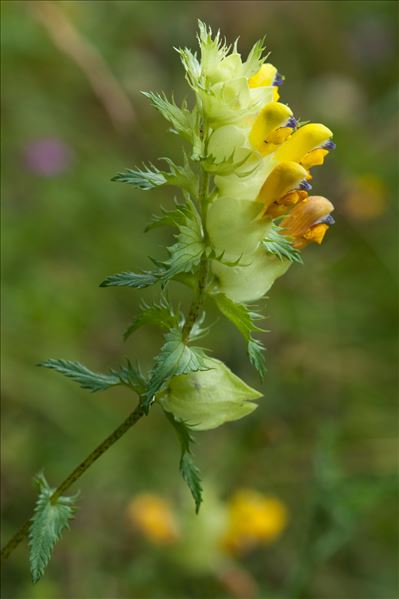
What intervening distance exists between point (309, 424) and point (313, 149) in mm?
2353

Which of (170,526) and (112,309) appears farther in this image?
(112,309)

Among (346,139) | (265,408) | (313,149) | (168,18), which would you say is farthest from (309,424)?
(168,18)

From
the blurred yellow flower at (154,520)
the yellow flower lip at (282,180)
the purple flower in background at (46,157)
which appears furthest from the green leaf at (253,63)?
the purple flower in background at (46,157)

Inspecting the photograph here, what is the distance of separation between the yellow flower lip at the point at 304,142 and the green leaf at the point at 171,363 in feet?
0.95

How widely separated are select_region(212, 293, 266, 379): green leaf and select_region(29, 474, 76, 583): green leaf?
32 centimetres

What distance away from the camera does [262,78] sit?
114cm

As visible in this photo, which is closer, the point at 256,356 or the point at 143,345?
the point at 256,356

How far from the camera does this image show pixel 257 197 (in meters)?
1.14

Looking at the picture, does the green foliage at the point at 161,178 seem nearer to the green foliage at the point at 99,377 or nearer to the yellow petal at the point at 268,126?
the yellow petal at the point at 268,126

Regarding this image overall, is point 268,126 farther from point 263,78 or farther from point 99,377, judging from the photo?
point 99,377

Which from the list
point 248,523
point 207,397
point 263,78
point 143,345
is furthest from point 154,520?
point 263,78

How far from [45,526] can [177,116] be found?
21.8 inches

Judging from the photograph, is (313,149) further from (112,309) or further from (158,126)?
(158,126)

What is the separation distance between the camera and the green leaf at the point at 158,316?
3.73ft
